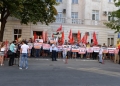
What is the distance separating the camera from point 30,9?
76.0ft

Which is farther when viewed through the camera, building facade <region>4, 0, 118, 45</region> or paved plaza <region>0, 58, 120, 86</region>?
building facade <region>4, 0, 118, 45</region>

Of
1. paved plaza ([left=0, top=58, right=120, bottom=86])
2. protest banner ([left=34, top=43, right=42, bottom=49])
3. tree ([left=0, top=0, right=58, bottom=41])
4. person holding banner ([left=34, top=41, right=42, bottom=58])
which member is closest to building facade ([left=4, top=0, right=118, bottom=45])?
tree ([left=0, top=0, right=58, bottom=41])

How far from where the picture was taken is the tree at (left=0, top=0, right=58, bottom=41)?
20922 mm

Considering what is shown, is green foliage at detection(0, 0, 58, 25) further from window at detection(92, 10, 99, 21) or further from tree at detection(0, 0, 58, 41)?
window at detection(92, 10, 99, 21)

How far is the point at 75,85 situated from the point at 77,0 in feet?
89.2

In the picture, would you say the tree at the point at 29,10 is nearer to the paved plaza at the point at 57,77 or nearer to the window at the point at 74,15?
the paved plaza at the point at 57,77

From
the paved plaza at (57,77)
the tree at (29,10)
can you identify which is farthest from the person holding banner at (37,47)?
the paved plaza at (57,77)

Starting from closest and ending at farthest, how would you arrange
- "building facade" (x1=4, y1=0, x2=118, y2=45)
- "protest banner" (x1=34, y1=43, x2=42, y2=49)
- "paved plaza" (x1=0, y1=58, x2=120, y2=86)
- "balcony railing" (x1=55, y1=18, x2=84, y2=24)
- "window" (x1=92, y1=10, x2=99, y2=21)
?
"paved plaza" (x1=0, y1=58, x2=120, y2=86) < "protest banner" (x1=34, y1=43, x2=42, y2=49) < "building facade" (x1=4, y1=0, x2=118, y2=45) < "balcony railing" (x1=55, y1=18, x2=84, y2=24) < "window" (x1=92, y1=10, x2=99, y2=21)

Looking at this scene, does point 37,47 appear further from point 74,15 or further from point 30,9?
point 74,15

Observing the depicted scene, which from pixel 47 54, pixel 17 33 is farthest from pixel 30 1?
pixel 17 33

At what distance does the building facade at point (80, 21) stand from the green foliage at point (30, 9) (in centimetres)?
653

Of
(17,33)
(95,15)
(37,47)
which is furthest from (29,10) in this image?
(95,15)

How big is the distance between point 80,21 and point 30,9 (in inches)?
488

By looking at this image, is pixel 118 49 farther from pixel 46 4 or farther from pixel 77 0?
pixel 77 0
